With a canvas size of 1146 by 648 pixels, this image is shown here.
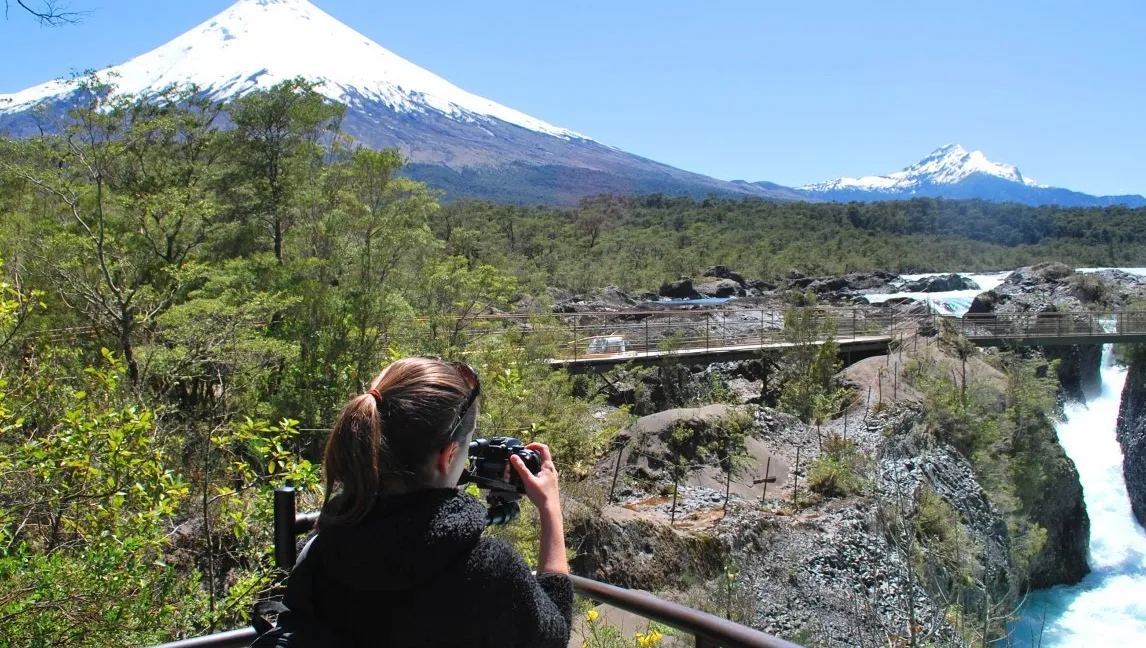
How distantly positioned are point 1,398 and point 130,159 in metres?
12.5

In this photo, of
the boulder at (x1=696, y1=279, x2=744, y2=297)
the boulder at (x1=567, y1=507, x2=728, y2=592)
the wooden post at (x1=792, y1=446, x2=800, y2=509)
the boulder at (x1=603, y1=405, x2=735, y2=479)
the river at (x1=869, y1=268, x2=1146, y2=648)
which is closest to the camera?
the boulder at (x1=567, y1=507, x2=728, y2=592)

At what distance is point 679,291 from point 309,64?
136114 mm

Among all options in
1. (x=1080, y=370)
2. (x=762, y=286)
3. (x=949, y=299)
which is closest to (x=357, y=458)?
(x=1080, y=370)

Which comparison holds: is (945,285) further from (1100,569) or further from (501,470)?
(501,470)

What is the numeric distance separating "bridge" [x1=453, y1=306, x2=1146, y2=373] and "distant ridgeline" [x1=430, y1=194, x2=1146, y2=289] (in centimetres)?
1916

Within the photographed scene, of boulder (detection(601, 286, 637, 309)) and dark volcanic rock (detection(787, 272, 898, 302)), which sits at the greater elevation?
dark volcanic rock (detection(787, 272, 898, 302))

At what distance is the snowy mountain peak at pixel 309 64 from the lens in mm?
146750

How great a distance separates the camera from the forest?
3.64 metres

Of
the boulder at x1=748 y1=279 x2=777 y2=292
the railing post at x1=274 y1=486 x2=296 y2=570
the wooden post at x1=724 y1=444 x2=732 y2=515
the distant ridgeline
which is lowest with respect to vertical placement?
the wooden post at x1=724 y1=444 x2=732 y2=515

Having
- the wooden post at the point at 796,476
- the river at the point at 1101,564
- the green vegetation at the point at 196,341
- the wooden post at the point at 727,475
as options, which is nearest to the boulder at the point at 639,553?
the green vegetation at the point at 196,341

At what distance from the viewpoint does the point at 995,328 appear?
27.4m

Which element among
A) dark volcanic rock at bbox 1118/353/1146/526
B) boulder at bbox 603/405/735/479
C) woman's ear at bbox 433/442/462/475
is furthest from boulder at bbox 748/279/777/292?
woman's ear at bbox 433/442/462/475

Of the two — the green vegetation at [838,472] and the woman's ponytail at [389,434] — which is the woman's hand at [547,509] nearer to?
the woman's ponytail at [389,434]

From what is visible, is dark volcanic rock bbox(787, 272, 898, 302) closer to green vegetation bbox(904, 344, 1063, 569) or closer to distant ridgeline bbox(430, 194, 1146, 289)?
distant ridgeline bbox(430, 194, 1146, 289)
